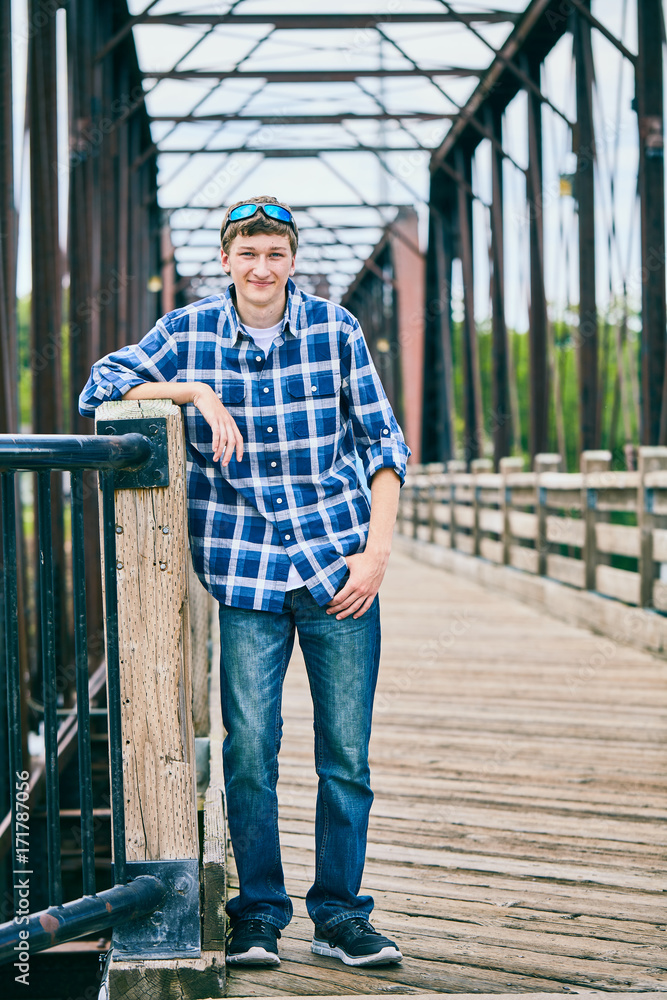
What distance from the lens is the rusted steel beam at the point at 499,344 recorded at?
12.6 metres

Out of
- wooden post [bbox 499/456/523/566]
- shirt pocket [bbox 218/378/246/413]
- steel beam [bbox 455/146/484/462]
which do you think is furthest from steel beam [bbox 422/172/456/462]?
shirt pocket [bbox 218/378/246/413]

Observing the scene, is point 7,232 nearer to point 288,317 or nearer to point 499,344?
point 288,317

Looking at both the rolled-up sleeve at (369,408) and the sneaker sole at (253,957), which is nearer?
the sneaker sole at (253,957)

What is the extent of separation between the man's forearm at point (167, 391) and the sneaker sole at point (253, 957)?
3.55 ft

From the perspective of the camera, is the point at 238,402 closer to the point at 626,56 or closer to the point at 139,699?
the point at 139,699

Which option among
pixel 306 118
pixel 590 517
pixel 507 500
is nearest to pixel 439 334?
pixel 306 118

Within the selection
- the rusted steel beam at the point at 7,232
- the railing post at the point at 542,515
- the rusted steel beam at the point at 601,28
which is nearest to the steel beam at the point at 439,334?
the rusted steel beam at the point at 601,28

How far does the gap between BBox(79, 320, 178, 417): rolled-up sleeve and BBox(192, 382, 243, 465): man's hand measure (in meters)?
0.12

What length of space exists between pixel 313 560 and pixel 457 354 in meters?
42.2

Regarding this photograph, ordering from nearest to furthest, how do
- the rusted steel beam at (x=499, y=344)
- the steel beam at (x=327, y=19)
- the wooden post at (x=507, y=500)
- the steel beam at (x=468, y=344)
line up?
the wooden post at (x=507, y=500) → the steel beam at (x=327, y=19) → the rusted steel beam at (x=499, y=344) → the steel beam at (x=468, y=344)

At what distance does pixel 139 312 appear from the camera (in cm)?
1569

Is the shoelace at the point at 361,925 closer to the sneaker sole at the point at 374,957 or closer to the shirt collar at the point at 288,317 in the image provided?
the sneaker sole at the point at 374,957

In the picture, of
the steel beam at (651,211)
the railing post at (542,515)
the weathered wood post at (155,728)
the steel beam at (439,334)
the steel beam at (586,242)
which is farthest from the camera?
the steel beam at (439,334)

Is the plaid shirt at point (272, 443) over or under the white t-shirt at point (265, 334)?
under
